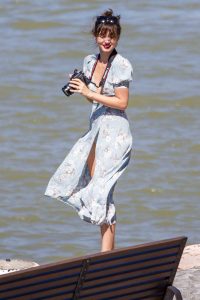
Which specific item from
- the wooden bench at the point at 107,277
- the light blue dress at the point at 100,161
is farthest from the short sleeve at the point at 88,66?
the wooden bench at the point at 107,277

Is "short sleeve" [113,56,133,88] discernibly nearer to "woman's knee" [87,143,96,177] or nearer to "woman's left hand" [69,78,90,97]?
"woman's left hand" [69,78,90,97]

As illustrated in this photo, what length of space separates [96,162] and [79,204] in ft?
0.83

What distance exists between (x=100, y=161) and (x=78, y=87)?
0.45 m

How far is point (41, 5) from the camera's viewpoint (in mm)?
17391

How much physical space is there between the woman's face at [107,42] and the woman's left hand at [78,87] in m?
0.23

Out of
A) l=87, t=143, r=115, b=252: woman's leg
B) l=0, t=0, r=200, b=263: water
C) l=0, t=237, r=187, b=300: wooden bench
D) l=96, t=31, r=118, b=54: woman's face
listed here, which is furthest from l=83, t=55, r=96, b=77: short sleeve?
l=0, t=0, r=200, b=263: water

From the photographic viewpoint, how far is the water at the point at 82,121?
1005 centimetres

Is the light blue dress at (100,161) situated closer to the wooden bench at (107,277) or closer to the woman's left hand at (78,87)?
the woman's left hand at (78,87)

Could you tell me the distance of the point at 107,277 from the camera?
580 centimetres

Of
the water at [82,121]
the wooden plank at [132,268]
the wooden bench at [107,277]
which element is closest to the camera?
the wooden bench at [107,277]

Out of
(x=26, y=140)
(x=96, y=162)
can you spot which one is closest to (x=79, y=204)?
(x=96, y=162)

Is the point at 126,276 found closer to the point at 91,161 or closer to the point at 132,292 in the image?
the point at 132,292

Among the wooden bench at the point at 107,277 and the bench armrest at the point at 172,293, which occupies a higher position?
the wooden bench at the point at 107,277

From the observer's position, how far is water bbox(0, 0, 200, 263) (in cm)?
1005
